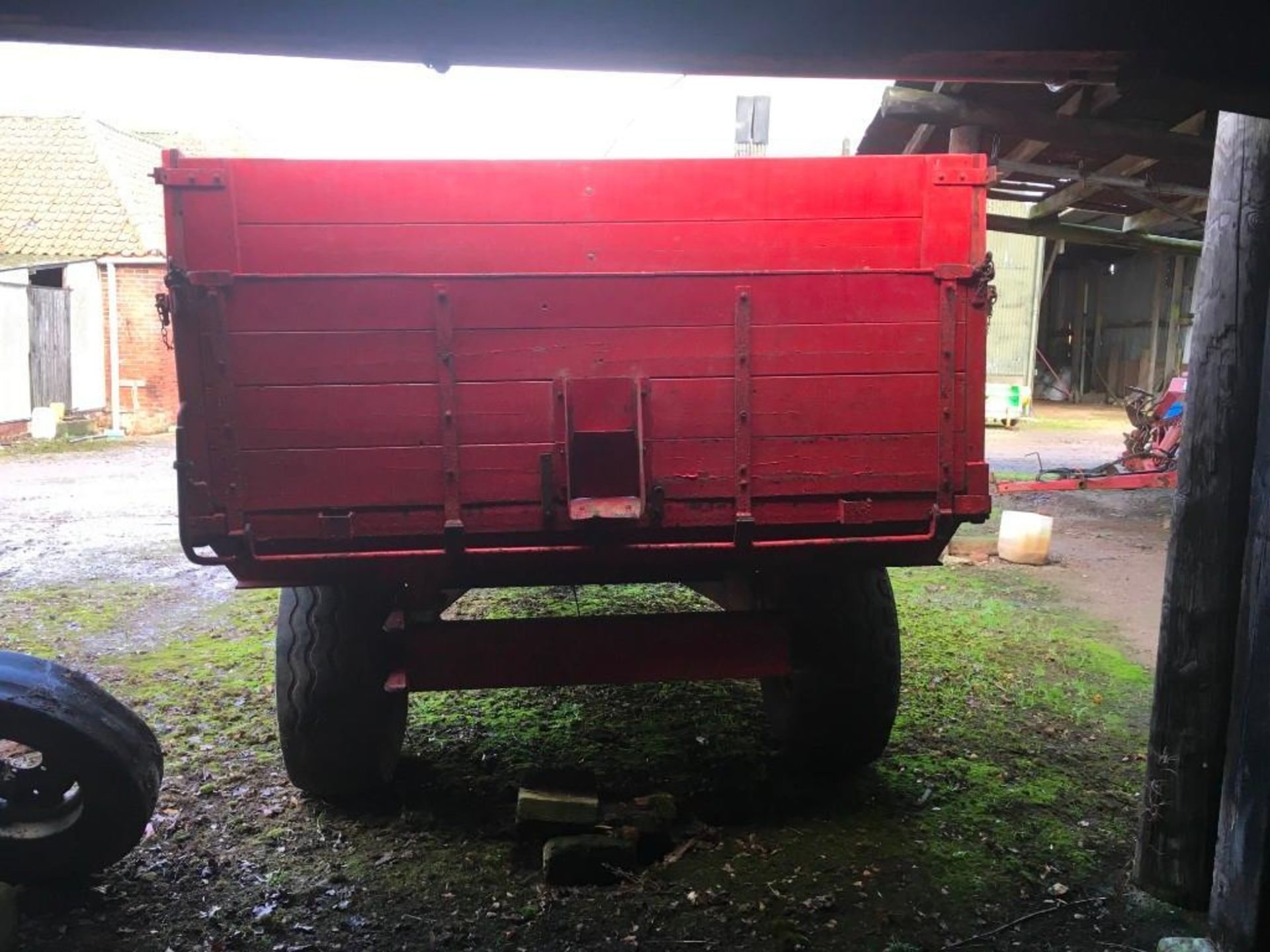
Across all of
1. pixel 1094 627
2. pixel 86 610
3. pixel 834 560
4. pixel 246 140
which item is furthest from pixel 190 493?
pixel 246 140

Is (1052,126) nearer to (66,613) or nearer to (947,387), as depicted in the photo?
(947,387)

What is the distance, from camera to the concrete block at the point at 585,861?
9.81 feet

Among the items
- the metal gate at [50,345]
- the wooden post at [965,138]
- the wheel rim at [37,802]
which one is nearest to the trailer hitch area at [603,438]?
the wheel rim at [37,802]

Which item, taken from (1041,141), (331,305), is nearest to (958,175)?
(331,305)

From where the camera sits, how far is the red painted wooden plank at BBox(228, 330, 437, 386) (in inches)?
105

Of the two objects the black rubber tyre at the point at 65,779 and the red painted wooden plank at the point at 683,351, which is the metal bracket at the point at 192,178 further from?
the black rubber tyre at the point at 65,779

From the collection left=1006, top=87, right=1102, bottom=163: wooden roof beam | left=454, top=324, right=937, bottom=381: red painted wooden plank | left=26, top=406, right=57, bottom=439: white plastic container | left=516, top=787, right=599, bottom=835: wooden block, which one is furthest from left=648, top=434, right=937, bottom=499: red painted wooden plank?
left=26, top=406, right=57, bottom=439: white plastic container

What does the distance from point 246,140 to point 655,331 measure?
88.8 feet

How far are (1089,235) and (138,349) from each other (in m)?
15.5

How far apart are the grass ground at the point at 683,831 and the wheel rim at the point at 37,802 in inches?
8.3

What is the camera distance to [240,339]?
266 cm

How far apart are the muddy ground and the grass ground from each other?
0.01 meters

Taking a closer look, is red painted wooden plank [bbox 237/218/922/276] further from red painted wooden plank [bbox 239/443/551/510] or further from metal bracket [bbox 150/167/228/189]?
red painted wooden plank [bbox 239/443/551/510]

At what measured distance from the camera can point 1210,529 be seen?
2.71 m
